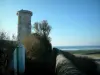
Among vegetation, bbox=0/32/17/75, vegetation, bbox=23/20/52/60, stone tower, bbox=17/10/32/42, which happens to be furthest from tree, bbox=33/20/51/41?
vegetation, bbox=0/32/17/75

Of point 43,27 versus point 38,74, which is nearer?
point 38,74

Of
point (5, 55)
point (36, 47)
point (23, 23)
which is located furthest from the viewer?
point (23, 23)

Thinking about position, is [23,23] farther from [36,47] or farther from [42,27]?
[36,47]

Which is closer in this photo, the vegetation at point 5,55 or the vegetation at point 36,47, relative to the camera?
the vegetation at point 5,55

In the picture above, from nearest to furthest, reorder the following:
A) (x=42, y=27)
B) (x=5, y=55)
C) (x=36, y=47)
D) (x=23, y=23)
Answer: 1. (x=5, y=55)
2. (x=36, y=47)
3. (x=23, y=23)
4. (x=42, y=27)

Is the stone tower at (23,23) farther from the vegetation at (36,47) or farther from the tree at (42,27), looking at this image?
the vegetation at (36,47)

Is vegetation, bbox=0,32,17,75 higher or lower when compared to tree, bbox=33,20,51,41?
lower

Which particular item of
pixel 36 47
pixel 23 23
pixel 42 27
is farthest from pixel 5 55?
pixel 42 27

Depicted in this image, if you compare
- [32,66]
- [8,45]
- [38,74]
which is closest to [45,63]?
[32,66]

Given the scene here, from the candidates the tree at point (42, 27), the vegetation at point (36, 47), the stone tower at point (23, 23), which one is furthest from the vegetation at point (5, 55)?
the tree at point (42, 27)

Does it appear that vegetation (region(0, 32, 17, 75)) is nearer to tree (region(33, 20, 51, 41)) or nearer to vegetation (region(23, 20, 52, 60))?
vegetation (region(23, 20, 52, 60))

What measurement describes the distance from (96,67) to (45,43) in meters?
6.59

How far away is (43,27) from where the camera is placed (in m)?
19.0

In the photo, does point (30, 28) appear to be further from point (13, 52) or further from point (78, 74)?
point (78, 74)
